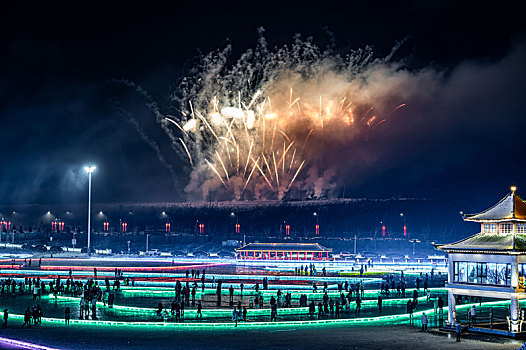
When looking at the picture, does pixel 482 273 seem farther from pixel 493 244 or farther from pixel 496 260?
pixel 493 244

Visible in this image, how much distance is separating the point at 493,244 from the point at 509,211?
8.12 ft

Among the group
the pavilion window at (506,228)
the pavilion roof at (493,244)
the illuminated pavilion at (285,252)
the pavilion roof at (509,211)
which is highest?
the pavilion roof at (509,211)

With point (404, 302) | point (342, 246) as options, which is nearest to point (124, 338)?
point (404, 302)

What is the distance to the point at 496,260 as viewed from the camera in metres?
40.2

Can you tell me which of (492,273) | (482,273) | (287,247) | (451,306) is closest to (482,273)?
(482,273)

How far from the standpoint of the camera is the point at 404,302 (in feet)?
194

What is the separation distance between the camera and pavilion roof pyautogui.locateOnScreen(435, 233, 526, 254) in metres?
39.8

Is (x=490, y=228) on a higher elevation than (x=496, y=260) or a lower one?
higher

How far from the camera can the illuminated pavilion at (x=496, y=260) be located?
39.6 m

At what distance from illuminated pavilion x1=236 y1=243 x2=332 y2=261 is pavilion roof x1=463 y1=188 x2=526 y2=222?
3345 inches

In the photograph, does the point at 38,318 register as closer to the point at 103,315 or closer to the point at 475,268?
the point at 103,315

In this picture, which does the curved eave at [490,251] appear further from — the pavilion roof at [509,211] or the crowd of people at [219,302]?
the crowd of people at [219,302]

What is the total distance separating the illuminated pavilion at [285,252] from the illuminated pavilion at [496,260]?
85.0 meters

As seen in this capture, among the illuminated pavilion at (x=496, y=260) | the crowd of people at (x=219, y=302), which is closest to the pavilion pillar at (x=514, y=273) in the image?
the illuminated pavilion at (x=496, y=260)
